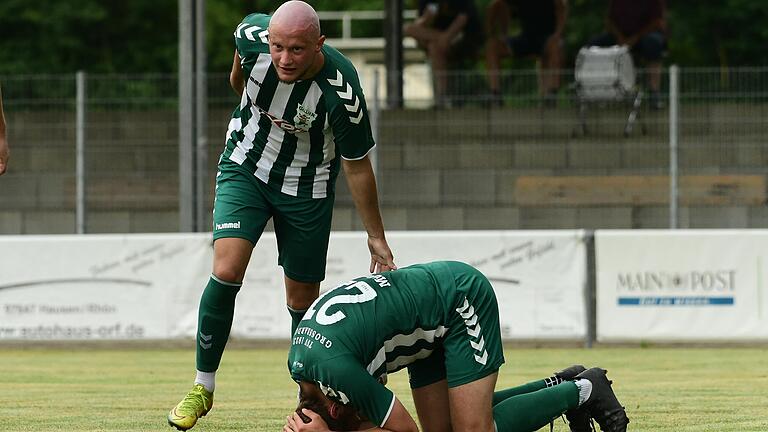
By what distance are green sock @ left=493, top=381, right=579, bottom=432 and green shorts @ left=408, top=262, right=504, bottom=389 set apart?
0.26 m

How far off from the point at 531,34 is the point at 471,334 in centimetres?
1356

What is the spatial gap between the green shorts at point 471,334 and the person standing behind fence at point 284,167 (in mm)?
972

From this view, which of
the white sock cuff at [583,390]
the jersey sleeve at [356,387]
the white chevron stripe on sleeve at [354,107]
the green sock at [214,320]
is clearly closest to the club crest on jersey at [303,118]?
the white chevron stripe on sleeve at [354,107]

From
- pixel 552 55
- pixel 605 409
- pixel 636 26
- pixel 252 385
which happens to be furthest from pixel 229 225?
pixel 636 26

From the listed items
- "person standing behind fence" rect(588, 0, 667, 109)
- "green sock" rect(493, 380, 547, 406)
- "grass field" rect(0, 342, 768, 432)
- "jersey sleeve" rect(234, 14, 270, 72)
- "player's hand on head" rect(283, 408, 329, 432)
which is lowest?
"grass field" rect(0, 342, 768, 432)

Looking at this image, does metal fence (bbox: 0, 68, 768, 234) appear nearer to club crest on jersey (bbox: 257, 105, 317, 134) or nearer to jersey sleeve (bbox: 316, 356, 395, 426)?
club crest on jersey (bbox: 257, 105, 317, 134)

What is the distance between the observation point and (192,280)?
14.3m

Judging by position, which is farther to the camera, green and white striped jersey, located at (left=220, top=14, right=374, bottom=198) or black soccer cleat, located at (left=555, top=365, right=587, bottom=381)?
green and white striped jersey, located at (left=220, top=14, right=374, bottom=198)

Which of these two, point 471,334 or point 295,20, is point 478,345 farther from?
point 295,20

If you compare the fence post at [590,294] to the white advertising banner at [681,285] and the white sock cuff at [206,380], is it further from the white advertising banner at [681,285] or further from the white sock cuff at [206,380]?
the white sock cuff at [206,380]

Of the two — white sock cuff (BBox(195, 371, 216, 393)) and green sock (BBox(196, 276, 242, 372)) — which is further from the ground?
green sock (BBox(196, 276, 242, 372))

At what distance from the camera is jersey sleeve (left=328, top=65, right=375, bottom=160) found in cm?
729

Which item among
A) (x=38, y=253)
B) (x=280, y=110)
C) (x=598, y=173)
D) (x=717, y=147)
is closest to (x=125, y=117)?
(x=38, y=253)

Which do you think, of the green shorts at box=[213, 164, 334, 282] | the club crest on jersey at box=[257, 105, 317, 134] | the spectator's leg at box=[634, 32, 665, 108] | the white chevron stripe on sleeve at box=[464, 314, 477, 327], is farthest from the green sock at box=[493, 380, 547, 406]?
the spectator's leg at box=[634, 32, 665, 108]
